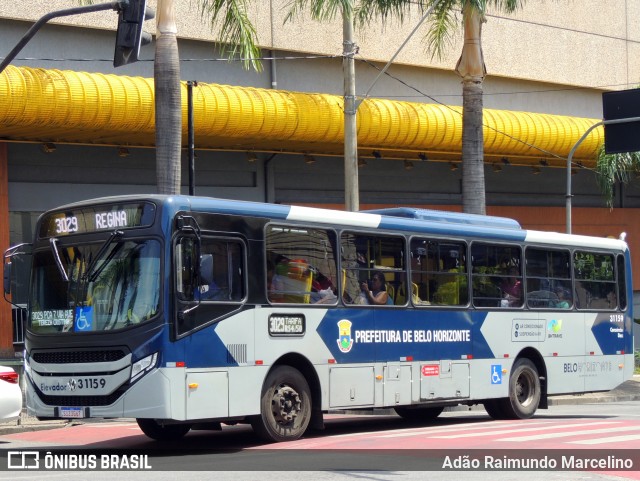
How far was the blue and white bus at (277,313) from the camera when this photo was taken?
14172 millimetres

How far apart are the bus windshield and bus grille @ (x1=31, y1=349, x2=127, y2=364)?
28cm

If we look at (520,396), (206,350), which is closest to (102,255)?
(206,350)

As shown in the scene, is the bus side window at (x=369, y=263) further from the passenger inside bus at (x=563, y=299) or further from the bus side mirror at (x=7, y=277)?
the bus side mirror at (x=7, y=277)

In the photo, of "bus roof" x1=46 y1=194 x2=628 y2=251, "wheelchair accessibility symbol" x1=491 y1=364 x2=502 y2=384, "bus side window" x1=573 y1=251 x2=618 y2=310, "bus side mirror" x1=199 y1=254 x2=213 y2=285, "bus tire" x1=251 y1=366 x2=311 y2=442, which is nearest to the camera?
"bus side mirror" x1=199 y1=254 x2=213 y2=285

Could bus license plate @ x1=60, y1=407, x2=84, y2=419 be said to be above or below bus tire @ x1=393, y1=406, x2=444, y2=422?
above

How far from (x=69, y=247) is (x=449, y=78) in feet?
76.3

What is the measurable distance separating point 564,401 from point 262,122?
32.3 feet

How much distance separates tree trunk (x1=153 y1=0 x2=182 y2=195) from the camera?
21844 millimetres

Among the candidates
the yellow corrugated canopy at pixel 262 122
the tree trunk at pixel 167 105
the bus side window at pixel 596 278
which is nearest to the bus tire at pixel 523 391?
the bus side window at pixel 596 278

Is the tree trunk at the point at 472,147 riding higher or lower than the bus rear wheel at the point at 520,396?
higher

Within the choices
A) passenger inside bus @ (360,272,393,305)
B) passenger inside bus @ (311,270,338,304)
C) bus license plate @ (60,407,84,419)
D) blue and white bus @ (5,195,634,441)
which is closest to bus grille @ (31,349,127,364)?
blue and white bus @ (5,195,634,441)

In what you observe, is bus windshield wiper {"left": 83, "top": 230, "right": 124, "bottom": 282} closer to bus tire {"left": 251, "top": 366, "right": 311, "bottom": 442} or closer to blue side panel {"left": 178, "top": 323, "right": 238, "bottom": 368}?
blue side panel {"left": 178, "top": 323, "right": 238, "bottom": 368}

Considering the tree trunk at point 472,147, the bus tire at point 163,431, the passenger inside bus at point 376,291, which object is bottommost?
the bus tire at point 163,431

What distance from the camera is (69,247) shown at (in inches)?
593
